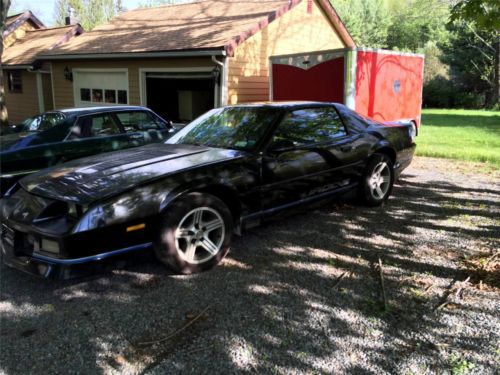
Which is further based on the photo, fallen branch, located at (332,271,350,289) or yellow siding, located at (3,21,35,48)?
yellow siding, located at (3,21,35,48)

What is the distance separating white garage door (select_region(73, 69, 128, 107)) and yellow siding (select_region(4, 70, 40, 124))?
4617 mm

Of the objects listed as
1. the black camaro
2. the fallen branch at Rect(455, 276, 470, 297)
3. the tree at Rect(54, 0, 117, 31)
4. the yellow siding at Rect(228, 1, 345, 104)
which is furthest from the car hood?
the tree at Rect(54, 0, 117, 31)

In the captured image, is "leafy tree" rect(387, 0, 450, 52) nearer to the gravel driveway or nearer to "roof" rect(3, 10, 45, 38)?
"roof" rect(3, 10, 45, 38)

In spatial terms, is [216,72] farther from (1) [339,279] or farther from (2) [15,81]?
(2) [15,81]

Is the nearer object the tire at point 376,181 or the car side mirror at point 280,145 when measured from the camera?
the car side mirror at point 280,145

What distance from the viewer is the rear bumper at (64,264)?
10.5 ft

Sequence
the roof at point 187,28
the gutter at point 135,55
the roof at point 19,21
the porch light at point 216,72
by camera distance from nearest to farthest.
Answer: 1. the gutter at point 135,55
2. the porch light at point 216,72
3. the roof at point 187,28
4. the roof at point 19,21

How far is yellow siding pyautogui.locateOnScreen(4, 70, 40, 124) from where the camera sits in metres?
19.9

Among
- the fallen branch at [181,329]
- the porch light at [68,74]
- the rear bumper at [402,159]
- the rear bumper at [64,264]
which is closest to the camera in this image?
the fallen branch at [181,329]

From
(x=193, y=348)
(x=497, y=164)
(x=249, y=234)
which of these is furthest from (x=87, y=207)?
(x=497, y=164)

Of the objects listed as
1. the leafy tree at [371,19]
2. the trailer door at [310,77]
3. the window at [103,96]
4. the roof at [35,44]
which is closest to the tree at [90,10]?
the roof at [35,44]

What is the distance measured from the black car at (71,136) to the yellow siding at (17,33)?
59.5 feet

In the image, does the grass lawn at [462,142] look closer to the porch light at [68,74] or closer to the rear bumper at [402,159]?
the rear bumper at [402,159]

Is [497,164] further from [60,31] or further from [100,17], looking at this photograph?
[100,17]
